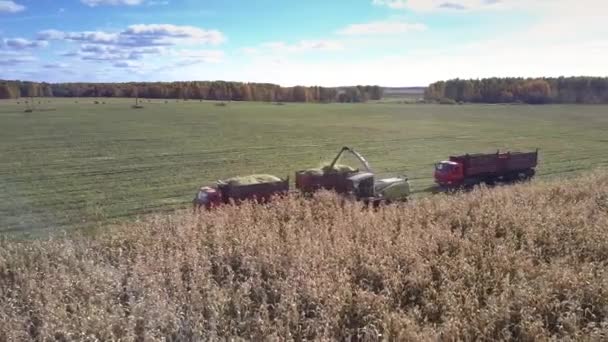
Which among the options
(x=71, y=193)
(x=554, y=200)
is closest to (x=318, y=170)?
(x=554, y=200)

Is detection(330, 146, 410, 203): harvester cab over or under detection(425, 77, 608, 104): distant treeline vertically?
under

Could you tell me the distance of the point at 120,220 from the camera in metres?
15.9

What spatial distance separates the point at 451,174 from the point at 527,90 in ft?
389

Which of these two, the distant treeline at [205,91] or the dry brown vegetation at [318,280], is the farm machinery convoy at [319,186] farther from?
the distant treeline at [205,91]

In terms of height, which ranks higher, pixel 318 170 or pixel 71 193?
pixel 318 170

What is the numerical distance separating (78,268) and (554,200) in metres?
9.26

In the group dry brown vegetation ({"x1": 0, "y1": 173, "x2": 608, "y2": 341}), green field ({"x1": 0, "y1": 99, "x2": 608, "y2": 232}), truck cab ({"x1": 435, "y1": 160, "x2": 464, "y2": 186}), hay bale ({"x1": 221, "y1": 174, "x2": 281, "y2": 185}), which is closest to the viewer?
dry brown vegetation ({"x1": 0, "y1": 173, "x2": 608, "y2": 341})

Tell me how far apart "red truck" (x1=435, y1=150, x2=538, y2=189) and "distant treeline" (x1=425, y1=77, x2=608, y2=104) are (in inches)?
4188

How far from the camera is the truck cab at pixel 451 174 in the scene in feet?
67.9

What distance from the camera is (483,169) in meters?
21.4

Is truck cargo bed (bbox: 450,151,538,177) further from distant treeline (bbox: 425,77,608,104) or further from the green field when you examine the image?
distant treeline (bbox: 425,77,608,104)

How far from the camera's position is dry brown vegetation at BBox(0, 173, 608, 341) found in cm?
506

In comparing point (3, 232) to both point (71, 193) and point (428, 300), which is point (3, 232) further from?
point (428, 300)

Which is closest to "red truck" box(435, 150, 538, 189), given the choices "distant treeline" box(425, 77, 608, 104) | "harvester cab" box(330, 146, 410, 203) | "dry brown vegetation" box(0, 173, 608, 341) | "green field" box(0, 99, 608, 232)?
"green field" box(0, 99, 608, 232)
